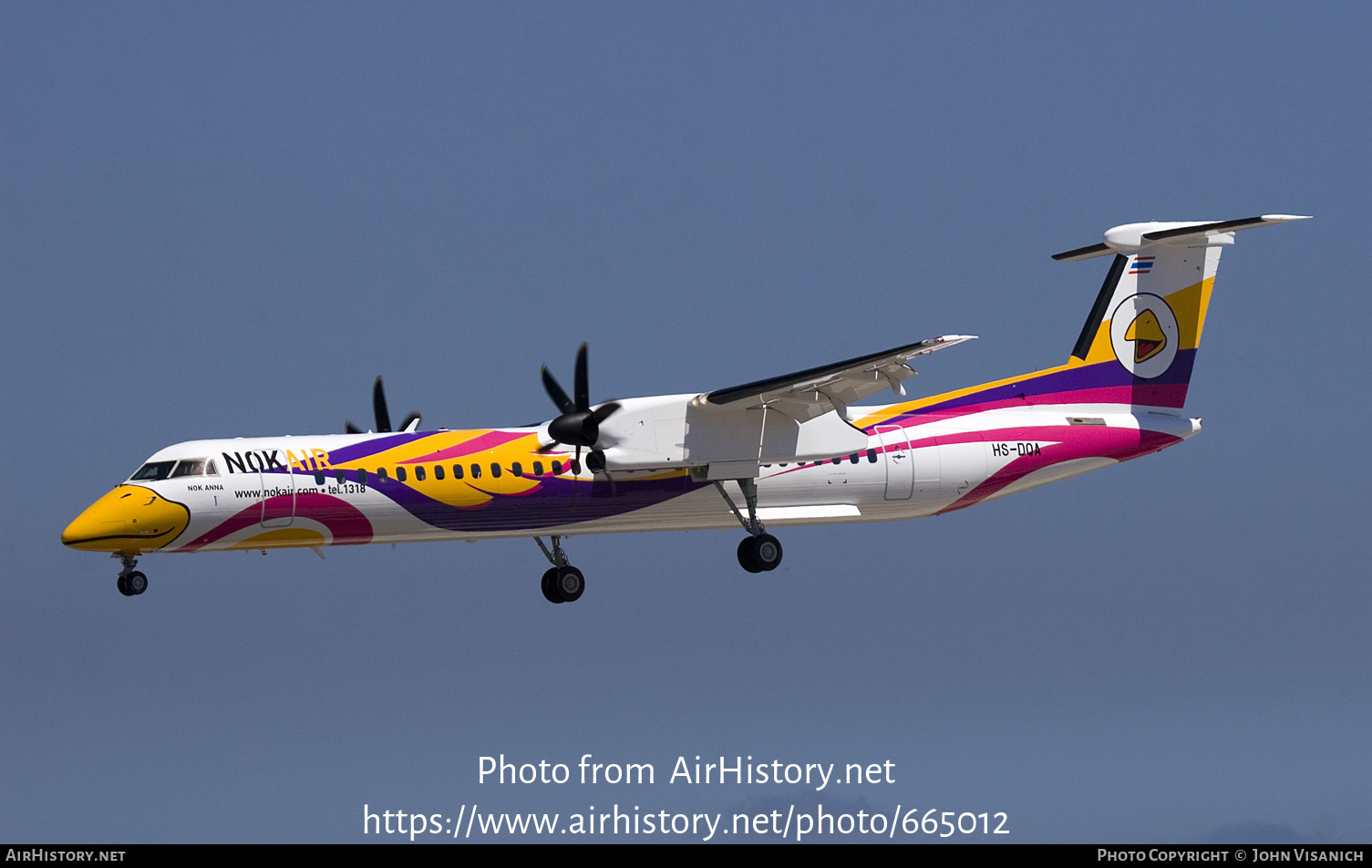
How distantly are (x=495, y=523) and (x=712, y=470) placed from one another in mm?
3697

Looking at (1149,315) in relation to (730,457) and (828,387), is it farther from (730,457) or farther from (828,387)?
(730,457)

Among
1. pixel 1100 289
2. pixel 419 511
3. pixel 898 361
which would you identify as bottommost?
pixel 419 511

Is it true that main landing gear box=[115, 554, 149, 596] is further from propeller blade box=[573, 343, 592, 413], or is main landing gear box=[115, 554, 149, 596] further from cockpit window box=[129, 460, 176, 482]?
propeller blade box=[573, 343, 592, 413]

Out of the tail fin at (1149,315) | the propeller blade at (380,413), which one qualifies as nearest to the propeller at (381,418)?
the propeller blade at (380,413)

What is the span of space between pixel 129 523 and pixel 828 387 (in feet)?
36.7

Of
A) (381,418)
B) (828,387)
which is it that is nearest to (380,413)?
(381,418)

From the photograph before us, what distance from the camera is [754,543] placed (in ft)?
87.4

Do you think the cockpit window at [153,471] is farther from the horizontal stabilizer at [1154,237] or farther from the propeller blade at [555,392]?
the horizontal stabilizer at [1154,237]

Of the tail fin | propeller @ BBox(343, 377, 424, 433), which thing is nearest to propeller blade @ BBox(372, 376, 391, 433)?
propeller @ BBox(343, 377, 424, 433)

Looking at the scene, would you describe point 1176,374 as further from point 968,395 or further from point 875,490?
point 875,490

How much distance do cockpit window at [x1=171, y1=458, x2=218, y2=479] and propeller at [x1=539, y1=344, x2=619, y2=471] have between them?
17.8 ft

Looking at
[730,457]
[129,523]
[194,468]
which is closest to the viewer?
[129,523]

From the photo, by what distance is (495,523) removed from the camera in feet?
85.8
